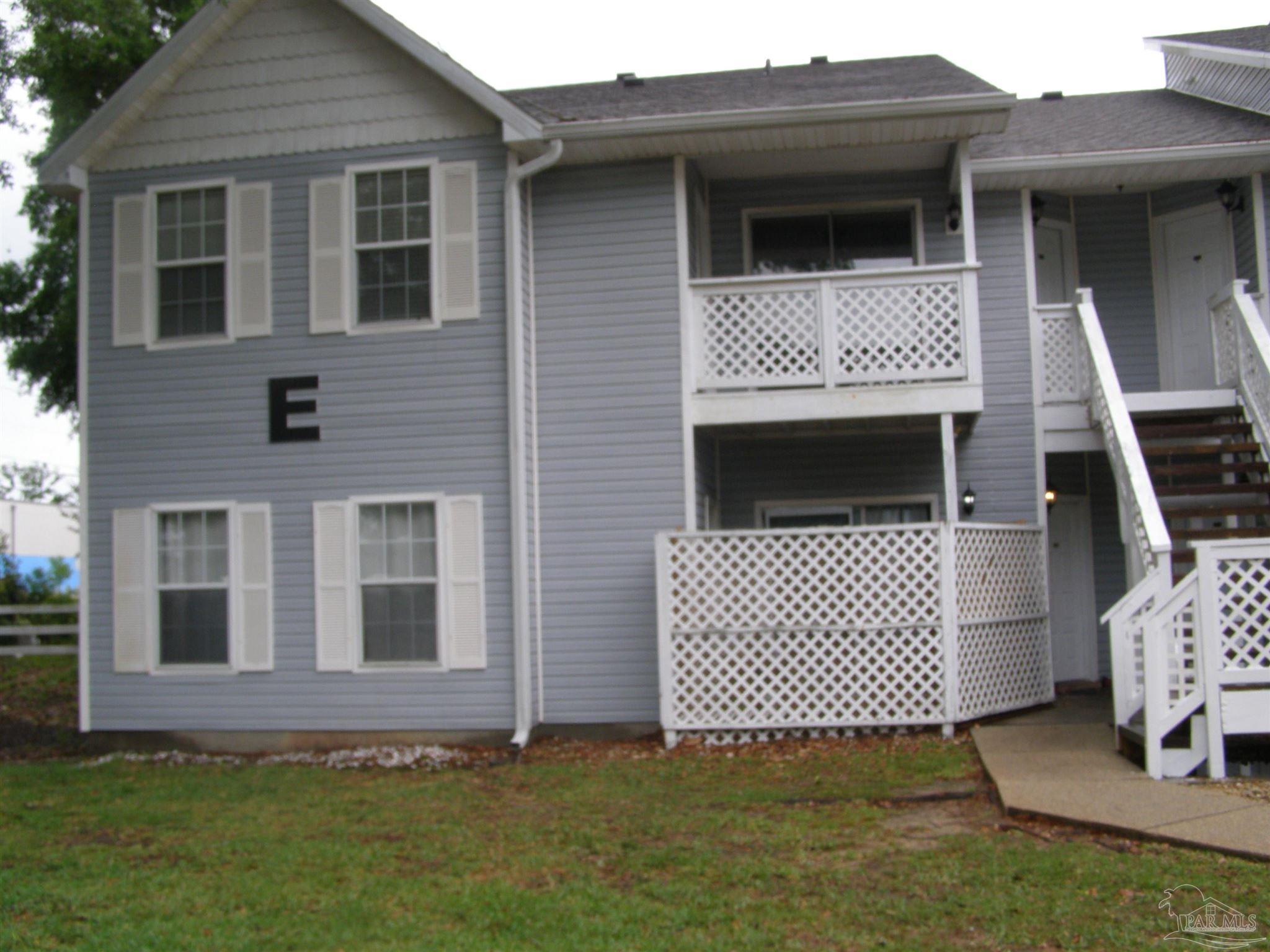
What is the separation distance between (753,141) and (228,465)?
617 cm

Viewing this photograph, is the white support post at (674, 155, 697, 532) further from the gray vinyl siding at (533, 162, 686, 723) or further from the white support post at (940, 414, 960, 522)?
the white support post at (940, 414, 960, 522)

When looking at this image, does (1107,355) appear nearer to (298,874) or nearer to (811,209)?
(811,209)

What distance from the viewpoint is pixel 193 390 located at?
13.2 m

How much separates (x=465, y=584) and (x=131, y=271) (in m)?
4.90

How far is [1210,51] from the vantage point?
1534 cm

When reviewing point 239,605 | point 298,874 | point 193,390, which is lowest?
point 298,874

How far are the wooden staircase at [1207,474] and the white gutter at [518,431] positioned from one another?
581cm

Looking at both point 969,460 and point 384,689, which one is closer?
point 384,689

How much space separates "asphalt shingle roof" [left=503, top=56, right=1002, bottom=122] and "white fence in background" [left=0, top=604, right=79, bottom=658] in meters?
8.20

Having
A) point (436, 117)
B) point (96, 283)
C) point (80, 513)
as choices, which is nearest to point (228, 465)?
point (80, 513)

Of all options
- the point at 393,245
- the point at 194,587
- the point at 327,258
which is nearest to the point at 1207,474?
the point at 393,245

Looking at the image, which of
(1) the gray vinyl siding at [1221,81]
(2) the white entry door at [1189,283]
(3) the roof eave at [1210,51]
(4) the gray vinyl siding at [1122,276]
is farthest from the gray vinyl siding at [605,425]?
(1) the gray vinyl siding at [1221,81]

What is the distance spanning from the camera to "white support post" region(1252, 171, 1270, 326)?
43.7 ft

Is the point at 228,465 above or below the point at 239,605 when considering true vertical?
above
